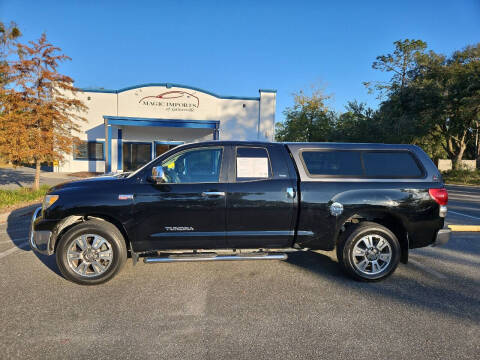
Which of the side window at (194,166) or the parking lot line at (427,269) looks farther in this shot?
the parking lot line at (427,269)

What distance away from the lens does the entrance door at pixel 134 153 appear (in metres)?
22.5

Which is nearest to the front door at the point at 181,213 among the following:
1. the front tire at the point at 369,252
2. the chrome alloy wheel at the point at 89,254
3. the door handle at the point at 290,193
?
the chrome alloy wheel at the point at 89,254

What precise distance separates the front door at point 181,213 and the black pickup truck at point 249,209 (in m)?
0.01

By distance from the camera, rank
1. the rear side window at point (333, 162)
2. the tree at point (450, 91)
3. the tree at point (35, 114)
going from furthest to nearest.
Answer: the tree at point (450, 91) → the tree at point (35, 114) → the rear side window at point (333, 162)

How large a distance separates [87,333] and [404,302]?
341 centimetres

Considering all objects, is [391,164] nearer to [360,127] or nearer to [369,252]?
[369,252]

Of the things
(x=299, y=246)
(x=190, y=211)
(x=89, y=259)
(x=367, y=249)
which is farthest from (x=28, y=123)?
(x=367, y=249)

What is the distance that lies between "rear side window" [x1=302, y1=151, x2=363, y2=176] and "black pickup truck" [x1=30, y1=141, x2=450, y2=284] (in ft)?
0.05

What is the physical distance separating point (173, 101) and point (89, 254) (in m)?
19.3

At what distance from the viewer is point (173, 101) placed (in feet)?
70.3

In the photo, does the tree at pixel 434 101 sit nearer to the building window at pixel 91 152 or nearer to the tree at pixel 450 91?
the tree at pixel 450 91

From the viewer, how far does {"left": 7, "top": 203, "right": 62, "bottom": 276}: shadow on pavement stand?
4.44m

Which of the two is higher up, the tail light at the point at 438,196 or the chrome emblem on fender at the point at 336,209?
the tail light at the point at 438,196

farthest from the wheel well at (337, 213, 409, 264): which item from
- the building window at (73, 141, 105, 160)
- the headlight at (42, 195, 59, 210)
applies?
the building window at (73, 141, 105, 160)
